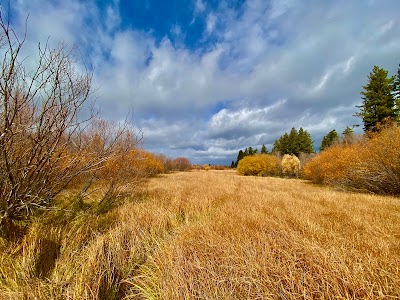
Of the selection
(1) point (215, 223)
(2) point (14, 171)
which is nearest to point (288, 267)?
(1) point (215, 223)

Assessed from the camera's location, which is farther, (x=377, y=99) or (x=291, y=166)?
(x=291, y=166)

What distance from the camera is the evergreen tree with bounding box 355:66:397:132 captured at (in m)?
21.2

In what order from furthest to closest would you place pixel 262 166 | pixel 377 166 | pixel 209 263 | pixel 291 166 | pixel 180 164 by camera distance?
pixel 180 164 → pixel 262 166 → pixel 291 166 → pixel 377 166 → pixel 209 263

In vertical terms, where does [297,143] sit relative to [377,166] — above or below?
above

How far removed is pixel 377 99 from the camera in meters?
21.7

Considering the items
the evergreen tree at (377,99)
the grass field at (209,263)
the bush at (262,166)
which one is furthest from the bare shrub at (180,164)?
the grass field at (209,263)

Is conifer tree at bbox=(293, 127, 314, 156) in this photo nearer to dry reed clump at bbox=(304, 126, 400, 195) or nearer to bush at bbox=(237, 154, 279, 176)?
bush at bbox=(237, 154, 279, 176)

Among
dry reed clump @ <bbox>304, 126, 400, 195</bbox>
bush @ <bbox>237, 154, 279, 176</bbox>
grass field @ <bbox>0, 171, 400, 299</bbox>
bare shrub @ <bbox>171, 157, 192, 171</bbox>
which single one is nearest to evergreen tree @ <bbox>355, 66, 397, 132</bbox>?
dry reed clump @ <bbox>304, 126, 400, 195</bbox>

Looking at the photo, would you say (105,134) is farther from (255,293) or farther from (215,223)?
(255,293)

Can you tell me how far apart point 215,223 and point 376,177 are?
12573mm

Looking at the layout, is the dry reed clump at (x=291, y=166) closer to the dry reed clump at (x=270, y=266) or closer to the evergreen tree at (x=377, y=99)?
the evergreen tree at (x=377, y=99)

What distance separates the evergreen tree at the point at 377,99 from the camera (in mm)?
21188

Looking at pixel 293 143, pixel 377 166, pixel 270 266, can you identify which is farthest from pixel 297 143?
pixel 270 266

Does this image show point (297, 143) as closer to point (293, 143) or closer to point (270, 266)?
point (293, 143)
